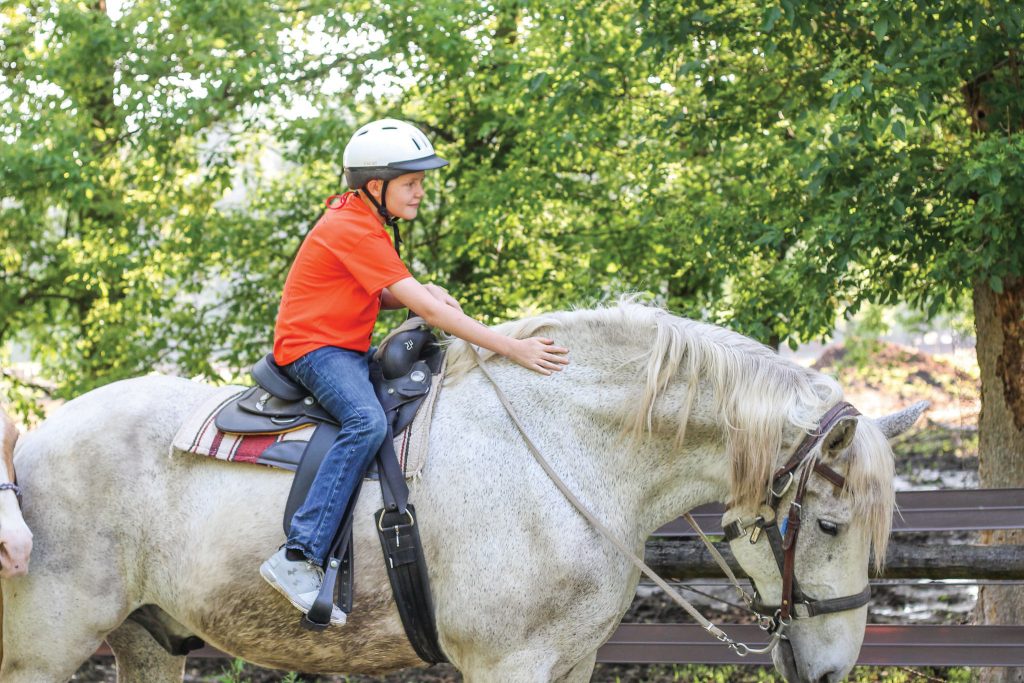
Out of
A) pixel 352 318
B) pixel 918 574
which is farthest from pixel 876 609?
pixel 352 318

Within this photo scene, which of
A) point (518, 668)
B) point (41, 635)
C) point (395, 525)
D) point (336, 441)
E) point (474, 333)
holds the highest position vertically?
point (474, 333)

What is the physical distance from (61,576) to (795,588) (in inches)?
98.0

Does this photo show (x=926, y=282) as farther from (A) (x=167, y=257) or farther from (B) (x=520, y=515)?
(A) (x=167, y=257)

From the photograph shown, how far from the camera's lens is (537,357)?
354cm

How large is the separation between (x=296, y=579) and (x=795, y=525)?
64.2 inches

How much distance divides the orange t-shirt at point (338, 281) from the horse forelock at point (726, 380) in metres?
0.44

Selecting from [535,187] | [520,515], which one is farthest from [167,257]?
[520,515]

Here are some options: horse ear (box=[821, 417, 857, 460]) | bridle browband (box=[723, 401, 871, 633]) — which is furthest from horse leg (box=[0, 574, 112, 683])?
horse ear (box=[821, 417, 857, 460])

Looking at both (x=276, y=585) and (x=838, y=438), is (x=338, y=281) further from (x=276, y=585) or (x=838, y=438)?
(x=838, y=438)

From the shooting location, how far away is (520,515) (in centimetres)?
333

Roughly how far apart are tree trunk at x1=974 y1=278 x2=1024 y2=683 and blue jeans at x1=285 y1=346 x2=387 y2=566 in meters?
4.19

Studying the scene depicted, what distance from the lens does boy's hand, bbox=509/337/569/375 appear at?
3535mm

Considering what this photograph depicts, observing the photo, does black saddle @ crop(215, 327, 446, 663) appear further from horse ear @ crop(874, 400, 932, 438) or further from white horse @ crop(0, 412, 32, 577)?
horse ear @ crop(874, 400, 932, 438)

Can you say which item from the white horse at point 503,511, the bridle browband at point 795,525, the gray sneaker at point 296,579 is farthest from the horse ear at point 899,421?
the gray sneaker at point 296,579
